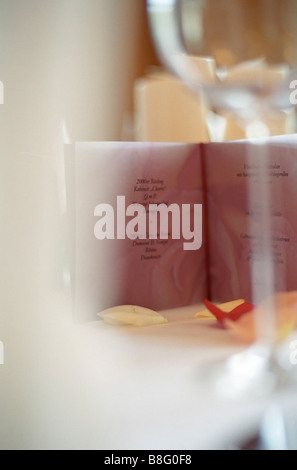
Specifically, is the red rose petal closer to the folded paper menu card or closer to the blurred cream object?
the folded paper menu card

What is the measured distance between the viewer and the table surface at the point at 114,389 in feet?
0.73

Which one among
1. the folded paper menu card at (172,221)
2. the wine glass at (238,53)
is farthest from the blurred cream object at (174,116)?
the wine glass at (238,53)

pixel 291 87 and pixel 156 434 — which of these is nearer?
pixel 156 434

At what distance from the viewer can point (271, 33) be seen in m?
0.33

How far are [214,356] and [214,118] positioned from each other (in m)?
0.35

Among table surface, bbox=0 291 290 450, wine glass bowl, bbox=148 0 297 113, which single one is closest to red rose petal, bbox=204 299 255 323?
table surface, bbox=0 291 290 450

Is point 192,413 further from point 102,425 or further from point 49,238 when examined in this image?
point 49,238

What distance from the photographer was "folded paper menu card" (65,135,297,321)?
42 centimetres

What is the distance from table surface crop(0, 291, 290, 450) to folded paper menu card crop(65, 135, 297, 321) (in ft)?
0.18

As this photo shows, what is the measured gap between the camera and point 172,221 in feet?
1.51

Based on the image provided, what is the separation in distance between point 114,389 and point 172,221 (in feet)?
0.70

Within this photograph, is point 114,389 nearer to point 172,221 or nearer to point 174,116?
point 172,221

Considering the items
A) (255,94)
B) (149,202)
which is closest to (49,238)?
(149,202)

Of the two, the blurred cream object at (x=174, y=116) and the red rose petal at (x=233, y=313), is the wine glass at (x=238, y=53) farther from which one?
the blurred cream object at (x=174, y=116)
